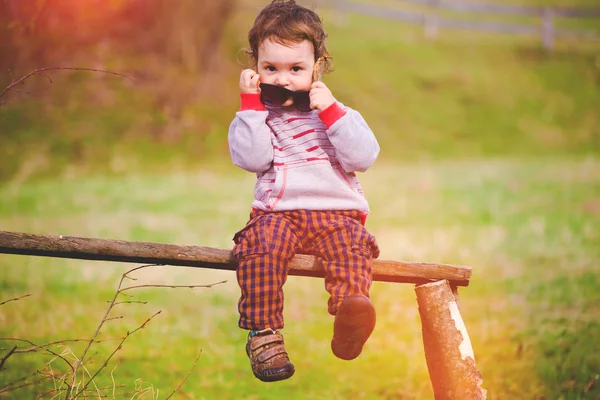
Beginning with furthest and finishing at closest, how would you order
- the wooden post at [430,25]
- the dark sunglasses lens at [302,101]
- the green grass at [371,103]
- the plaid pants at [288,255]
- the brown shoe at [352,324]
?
the wooden post at [430,25], the green grass at [371,103], the dark sunglasses lens at [302,101], the plaid pants at [288,255], the brown shoe at [352,324]

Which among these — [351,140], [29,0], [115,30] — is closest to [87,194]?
[115,30]

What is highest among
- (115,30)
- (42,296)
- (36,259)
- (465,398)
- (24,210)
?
(115,30)

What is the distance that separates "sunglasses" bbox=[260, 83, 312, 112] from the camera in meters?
3.11

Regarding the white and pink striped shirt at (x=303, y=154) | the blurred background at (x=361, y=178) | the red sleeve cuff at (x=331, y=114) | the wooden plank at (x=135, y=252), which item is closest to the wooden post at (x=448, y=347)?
the wooden plank at (x=135, y=252)

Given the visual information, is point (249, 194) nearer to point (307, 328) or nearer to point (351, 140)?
point (307, 328)

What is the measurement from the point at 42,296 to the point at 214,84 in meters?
11.6

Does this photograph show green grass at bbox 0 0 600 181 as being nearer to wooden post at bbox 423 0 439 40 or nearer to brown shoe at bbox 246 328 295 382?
wooden post at bbox 423 0 439 40

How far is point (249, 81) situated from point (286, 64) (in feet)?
0.56

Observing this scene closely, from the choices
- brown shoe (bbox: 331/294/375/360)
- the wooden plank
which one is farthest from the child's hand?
brown shoe (bbox: 331/294/375/360)

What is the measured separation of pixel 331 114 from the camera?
308cm

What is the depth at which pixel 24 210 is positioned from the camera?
35.6 feet

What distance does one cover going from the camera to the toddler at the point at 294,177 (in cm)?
294

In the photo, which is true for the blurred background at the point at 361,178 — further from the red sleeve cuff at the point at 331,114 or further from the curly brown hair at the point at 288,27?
the red sleeve cuff at the point at 331,114

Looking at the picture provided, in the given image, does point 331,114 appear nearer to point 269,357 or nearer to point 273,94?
point 273,94
